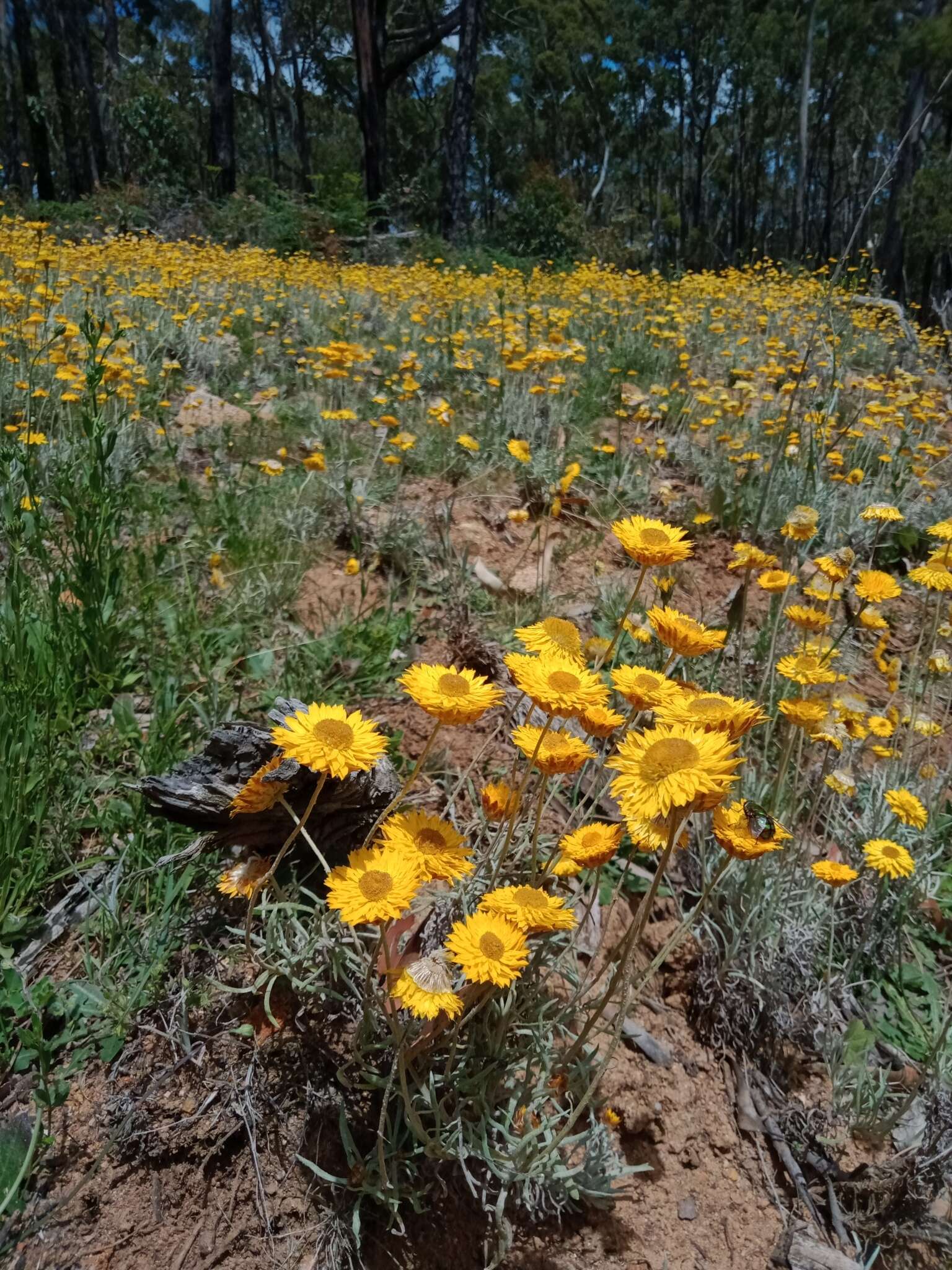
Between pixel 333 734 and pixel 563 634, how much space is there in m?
0.45

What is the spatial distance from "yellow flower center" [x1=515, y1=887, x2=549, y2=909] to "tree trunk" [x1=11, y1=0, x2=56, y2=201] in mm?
20950

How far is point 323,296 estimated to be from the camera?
6.72 m

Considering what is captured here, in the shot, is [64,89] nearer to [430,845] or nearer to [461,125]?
[461,125]

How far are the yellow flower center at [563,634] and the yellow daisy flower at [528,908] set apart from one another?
0.39 m

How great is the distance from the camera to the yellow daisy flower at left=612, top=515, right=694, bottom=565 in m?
1.27

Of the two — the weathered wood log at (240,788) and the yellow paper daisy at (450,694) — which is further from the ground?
the yellow paper daisy at (450,694)

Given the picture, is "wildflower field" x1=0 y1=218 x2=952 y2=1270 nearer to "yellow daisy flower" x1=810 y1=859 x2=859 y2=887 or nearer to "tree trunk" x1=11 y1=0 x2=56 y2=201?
"yellow daisy flower" x1=810 y1=859 x2=859 y2=887

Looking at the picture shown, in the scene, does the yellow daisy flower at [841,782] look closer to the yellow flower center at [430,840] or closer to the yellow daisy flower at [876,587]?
the yellow daisy flower at [876,587]

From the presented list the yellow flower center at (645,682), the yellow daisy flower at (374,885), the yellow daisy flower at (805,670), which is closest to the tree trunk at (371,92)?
the yellow daisy flower at (805,670)

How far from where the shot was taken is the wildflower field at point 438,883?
1.23m

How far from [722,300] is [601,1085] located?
7.90m

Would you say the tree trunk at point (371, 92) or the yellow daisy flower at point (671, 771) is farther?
the tree trunk at point (371, 92)

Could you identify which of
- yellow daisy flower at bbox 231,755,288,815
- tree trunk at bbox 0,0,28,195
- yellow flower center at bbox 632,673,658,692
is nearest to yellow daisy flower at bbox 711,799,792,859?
yellow flower center at bbox 632,673,658,692

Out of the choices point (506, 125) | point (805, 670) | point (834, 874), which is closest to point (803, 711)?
point (805, 670)
